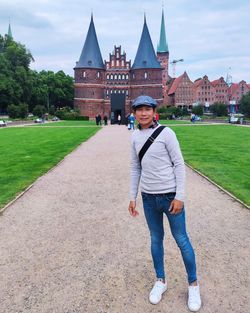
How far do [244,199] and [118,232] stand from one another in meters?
2.99

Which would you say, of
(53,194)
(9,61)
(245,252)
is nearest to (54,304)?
(245,252)

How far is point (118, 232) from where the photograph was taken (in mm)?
5047

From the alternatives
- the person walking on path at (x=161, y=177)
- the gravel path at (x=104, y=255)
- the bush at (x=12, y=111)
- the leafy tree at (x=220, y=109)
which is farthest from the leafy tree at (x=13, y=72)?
the person walking on path at (x=161, y=177)

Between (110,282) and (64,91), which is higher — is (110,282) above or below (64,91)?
below

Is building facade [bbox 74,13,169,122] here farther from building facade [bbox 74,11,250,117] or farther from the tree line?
the tree line

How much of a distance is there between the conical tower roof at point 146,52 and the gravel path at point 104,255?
65.6 metres

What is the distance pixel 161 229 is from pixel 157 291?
57cm

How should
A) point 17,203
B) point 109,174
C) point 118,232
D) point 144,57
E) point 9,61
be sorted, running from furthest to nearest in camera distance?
1. point 144,57
2. point 9,61
3. point 109,174
4. point 17,203
5. point 118,232

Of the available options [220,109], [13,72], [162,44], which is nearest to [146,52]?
[220,109]

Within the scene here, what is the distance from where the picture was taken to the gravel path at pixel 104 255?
10.5 ft

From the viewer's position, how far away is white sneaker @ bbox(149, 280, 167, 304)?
10.3 feet

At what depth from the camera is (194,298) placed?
310cm

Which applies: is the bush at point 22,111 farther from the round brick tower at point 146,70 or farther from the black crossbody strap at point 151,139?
the black crossbody strap at point 151,139

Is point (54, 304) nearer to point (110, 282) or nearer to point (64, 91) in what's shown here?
point (110, 282)
